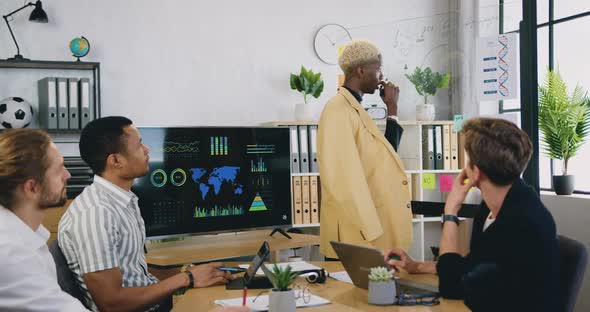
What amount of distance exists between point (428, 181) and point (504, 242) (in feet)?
9.76

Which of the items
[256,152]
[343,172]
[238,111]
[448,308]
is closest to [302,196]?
[238,111]

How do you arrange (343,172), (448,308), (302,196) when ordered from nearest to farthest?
(448,308) < (343,172) < (302,196)

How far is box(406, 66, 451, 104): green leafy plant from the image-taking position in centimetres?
410

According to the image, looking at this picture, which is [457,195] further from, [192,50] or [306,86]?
[192,50]

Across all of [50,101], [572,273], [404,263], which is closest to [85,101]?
[50,101]

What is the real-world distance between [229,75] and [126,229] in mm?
3170

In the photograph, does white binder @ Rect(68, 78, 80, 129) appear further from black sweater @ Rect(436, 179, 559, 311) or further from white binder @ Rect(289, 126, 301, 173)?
black sweater @ Rect(436, 179, 559, 311)

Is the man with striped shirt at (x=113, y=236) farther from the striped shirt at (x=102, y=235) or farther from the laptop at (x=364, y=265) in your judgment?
the laptop at (x=364, y=265)

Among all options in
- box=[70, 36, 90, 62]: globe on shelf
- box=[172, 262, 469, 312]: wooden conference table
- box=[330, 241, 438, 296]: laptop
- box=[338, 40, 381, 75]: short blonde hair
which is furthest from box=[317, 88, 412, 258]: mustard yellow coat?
box=[70, 36, 90, 62]: globe on shelf

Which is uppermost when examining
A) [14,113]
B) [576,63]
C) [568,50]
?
[568,50]

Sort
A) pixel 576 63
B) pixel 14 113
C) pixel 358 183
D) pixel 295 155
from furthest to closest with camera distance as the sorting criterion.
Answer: pixel 295 155 < pixel 576 63 < pixel 14 113 < pixel 358 183

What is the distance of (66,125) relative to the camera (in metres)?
4.63

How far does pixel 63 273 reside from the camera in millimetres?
2061

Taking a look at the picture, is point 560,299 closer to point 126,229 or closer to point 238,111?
point 126,229
